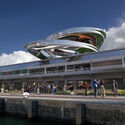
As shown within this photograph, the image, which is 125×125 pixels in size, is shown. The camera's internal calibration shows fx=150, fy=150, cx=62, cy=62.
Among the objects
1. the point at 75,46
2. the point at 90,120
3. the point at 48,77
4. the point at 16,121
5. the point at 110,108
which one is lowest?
the point at 16,121

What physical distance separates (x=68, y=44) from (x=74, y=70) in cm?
1691

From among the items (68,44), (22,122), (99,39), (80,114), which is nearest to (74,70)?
(68,44)

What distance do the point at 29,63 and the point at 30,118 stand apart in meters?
43.1

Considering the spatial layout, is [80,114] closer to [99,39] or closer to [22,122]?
[22,122]

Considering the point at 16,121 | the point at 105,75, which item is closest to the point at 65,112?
the point at 16,121

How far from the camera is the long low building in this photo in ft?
117

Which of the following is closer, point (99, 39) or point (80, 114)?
point (80, 114)

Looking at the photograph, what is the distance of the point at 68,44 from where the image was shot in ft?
184

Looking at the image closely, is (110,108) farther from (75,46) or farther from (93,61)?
(75,46)

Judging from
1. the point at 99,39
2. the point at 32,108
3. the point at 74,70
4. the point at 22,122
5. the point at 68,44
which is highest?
the point at 99,39

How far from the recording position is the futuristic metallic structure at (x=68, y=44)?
5584 cm

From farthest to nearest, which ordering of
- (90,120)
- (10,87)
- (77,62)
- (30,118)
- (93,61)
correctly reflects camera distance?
(10,87), (77,62), (93,61), (30,118), (90,120)

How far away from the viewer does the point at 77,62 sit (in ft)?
143

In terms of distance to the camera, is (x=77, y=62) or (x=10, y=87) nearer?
(x=77, y=62)
